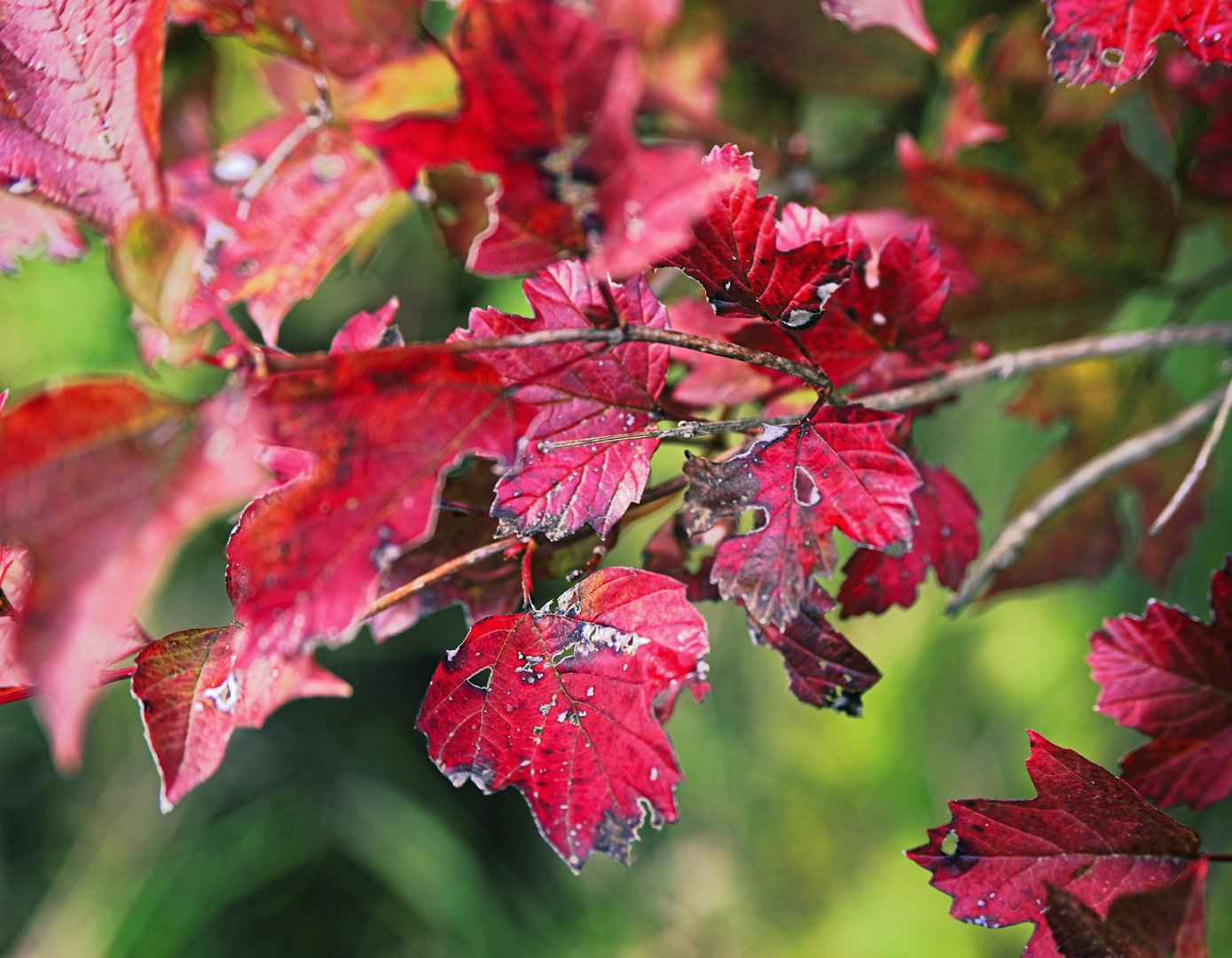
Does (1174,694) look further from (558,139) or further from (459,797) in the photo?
(459,797)

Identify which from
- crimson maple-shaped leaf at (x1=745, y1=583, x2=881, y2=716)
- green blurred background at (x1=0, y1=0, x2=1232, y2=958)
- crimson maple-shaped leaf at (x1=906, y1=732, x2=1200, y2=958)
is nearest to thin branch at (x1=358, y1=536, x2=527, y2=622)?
crimson maple-shaped leaf at (x1=745, y1=583, x2=881, y2=716)

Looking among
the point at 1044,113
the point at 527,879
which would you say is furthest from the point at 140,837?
the point at 1044,113

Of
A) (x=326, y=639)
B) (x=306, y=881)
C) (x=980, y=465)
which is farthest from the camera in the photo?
(x=306, y=881)

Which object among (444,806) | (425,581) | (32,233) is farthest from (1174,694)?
(444,806)

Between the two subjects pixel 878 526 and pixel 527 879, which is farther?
pixel 527 879

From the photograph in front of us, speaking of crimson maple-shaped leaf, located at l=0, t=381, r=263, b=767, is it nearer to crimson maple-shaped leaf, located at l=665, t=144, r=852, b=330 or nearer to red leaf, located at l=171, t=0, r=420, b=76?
crimson maple-shaped leaf, located at l=665, t=144, r=852, b=330

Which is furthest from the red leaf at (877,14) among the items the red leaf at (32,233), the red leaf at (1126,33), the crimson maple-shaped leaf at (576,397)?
the red leaf at (32,233)

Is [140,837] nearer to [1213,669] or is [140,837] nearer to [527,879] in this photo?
[527,879]
